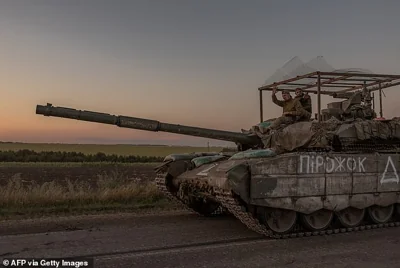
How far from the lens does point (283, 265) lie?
6.32 m

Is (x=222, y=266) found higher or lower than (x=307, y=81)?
lower

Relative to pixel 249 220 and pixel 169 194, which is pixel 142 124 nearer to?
pixel 169 194

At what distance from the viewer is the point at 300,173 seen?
868 cm

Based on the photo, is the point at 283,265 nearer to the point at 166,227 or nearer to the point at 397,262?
the point at 397,262

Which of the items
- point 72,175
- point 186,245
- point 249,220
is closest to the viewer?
point 186,245

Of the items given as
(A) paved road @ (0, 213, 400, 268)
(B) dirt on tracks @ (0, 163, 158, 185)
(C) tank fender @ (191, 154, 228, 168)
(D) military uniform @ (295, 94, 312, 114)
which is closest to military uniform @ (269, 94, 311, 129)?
(D) military uniform @ (295, 94, 312, 114)

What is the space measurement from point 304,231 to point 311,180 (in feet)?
3.15

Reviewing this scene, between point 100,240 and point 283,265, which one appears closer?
point 283,265

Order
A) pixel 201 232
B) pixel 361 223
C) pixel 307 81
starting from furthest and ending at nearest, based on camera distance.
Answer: pixel 307 81 → pixel 361 223 → pixel 201 232

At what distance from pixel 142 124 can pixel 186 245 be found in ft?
11.3

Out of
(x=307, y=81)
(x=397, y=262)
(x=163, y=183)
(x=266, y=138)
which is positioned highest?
(x=307, y=81)

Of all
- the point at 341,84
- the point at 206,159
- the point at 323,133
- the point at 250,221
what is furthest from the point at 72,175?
the point at 250,221

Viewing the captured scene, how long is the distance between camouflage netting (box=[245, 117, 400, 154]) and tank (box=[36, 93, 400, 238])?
0.07 feet

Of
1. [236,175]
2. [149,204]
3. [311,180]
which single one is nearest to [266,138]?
[311,180]
